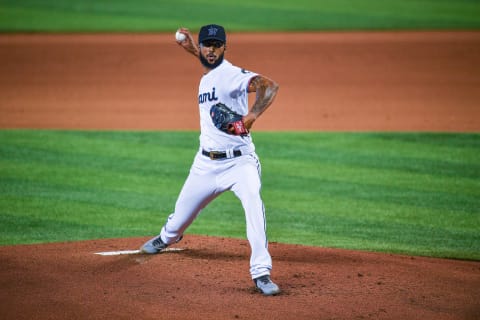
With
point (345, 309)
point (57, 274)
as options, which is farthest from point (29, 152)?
point (345, 309)

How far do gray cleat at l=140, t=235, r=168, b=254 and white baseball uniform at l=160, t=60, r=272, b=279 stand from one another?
74 cm

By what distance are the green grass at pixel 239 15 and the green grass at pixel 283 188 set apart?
33.3ft

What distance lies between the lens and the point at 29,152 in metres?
11.5

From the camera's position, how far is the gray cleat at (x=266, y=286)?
611 centimetres

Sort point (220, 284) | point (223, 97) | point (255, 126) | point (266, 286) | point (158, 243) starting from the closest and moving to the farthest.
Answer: point (266, 286)
point (223, 97)
point (220, 284)
point (158, 243)
point (255, 126)

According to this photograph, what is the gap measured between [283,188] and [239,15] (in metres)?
14.9

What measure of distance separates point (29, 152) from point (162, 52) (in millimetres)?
7745

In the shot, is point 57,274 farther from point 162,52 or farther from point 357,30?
point 357,30

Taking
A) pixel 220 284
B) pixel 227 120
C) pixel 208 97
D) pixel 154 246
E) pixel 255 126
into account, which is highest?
pixel 208 97

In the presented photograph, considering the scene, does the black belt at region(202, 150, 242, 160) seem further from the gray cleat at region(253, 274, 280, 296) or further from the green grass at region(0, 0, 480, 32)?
the green grass at region(0, 0, 480, 32)

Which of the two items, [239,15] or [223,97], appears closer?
[223,97]

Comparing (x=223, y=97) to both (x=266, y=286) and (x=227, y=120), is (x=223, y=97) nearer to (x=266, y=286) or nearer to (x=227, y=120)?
(x=227, y=120)

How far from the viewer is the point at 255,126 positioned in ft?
44.0

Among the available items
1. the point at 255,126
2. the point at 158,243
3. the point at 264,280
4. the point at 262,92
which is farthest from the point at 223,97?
the point at 255,126
